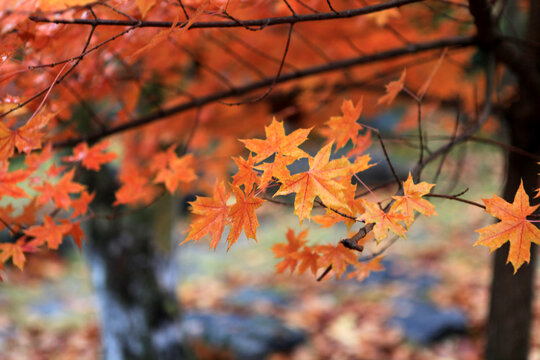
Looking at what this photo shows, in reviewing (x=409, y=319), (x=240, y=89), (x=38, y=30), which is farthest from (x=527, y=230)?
(x=409, y=319)

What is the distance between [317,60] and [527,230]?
235 centimetres

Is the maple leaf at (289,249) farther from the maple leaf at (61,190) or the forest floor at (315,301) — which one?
the forest floor at (315,301)

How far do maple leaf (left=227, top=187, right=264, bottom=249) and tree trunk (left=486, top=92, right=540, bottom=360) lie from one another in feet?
5.73

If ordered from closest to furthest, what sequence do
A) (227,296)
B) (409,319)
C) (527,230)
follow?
(527,230) → (409,319) → (227,296)

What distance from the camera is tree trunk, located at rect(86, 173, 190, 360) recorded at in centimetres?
320

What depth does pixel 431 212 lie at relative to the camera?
91cm

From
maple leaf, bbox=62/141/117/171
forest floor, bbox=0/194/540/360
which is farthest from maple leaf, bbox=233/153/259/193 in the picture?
forest floor, bbox=0/194/540/360

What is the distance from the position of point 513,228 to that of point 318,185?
47 centimetres

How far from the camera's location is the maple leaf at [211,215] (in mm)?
941

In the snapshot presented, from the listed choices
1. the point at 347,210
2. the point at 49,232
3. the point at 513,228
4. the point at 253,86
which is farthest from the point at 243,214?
the point at 253,86

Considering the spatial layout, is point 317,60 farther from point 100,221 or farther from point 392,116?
point 392,116

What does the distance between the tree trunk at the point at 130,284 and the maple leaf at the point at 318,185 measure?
8.43ft

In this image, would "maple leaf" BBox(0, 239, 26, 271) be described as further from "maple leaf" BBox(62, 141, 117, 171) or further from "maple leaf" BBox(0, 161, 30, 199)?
"maple leaf" BBox(62, 141, 117, 171)

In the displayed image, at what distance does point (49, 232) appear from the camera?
1318 millimetres
